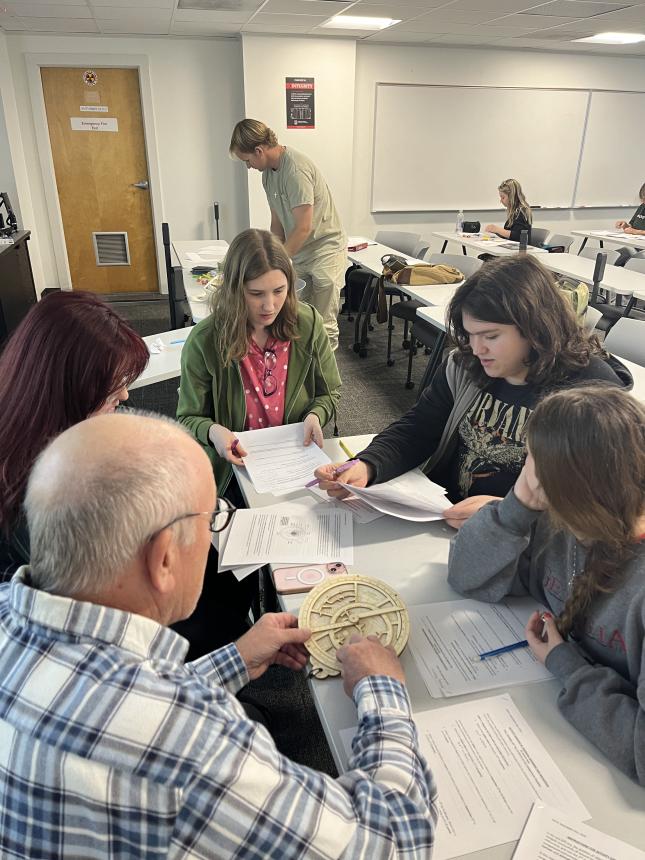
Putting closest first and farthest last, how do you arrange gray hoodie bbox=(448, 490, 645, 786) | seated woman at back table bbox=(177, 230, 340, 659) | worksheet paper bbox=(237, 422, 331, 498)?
gray hoodie bbox=(448, 490, 645, 786) → worksheet paper bbox=(237, 422, 331, 498) → seated woman at back table bbox=(177, 230, 340, 659)

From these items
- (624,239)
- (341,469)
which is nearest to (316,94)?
(624,239)

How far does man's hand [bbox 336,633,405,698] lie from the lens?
893 millimetres

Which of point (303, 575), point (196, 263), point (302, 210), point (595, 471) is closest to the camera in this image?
point (595, 471)

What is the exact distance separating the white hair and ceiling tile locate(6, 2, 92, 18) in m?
5.38

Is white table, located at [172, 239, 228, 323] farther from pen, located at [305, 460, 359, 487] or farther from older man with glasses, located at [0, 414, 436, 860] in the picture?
older man with glasses, located at [0, 414, 436, 860]

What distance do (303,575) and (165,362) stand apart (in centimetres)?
175

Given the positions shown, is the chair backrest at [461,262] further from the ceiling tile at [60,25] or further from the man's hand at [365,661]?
the man's hand at [365,661]

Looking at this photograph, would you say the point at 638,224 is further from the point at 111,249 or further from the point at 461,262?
the point at 111,249

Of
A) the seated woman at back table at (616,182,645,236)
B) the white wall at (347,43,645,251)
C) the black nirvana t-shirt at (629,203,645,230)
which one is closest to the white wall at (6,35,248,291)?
the white wall at (347,43,645,251)

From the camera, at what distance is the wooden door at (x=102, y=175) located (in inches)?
234

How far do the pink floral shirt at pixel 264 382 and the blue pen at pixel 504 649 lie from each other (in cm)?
113

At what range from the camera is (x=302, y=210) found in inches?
143

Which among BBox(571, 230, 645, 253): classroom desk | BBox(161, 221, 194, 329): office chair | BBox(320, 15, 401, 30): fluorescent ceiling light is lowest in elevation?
BBox(161, 221, 194, 329): office chair

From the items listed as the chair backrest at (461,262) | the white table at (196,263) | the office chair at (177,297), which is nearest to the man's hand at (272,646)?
the white table at (196,263)
